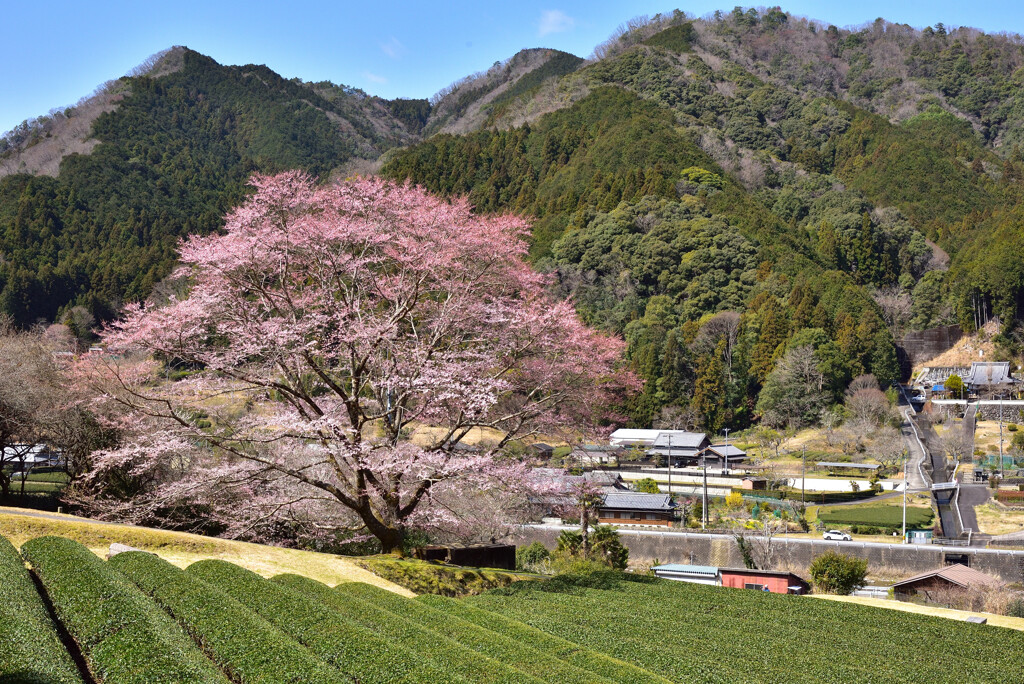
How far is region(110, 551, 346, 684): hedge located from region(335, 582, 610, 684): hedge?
175 centimetres

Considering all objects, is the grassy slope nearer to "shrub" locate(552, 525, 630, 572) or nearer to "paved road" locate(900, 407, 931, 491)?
"shrub" locate(552, 525, 630, 572)

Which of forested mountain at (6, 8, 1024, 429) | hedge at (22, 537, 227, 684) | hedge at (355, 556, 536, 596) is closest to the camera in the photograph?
hedge at (22, 537, 227, 684)

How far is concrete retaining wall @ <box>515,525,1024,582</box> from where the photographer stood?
24.2 m

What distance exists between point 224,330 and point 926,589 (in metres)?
18.0

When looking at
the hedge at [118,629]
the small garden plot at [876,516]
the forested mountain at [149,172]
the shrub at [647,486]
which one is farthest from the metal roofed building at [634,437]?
the hedge at [118,629]

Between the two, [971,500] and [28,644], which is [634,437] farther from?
[28,644]

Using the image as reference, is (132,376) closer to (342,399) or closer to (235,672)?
(342,399)

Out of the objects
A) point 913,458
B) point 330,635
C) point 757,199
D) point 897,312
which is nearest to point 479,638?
point 330,635

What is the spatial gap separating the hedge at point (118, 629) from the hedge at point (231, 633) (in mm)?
268

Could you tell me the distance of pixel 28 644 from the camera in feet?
18.6

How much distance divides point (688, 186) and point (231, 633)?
71.7 meters

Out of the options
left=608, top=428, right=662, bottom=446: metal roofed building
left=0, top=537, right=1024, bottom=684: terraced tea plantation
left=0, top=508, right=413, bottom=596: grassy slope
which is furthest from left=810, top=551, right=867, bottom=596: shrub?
left=608, top=428, right=662, bottom=446: metal roofed building

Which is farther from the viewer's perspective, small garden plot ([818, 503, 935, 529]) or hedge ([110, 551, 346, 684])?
small garden plot ([818, 503, 935, 529])

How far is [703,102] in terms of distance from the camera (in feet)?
342
